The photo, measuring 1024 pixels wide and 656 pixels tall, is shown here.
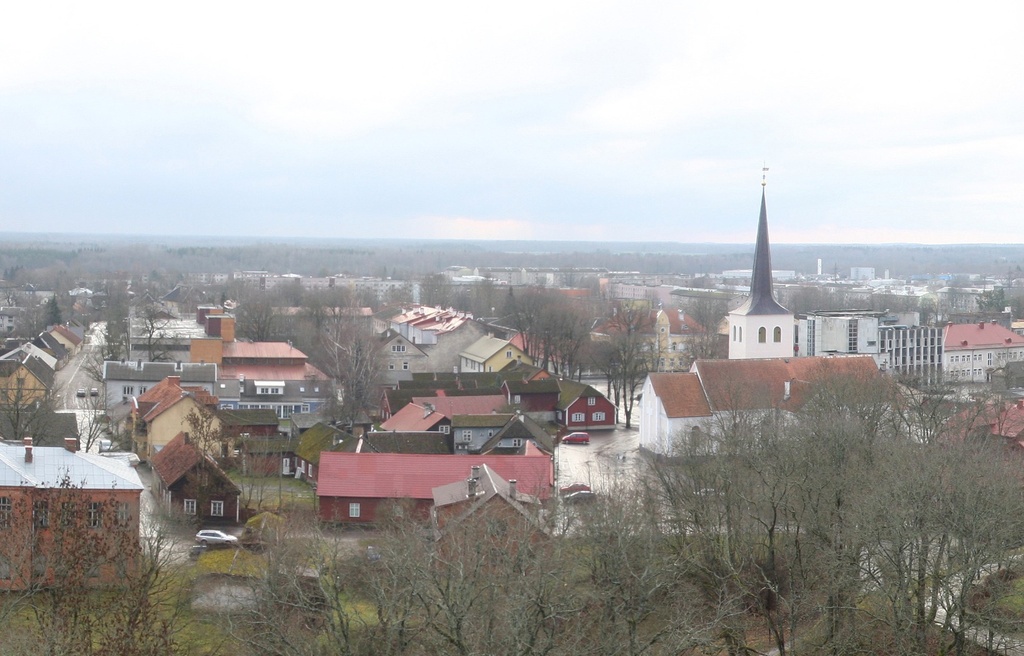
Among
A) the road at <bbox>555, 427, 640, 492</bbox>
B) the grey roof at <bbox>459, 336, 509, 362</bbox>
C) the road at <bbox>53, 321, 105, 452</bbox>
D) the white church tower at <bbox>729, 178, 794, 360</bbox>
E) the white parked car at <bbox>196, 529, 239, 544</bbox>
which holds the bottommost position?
the road at <bbox>555, 427, 640, 492</bbox>

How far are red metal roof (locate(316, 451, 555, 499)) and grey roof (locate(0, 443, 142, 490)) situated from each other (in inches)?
228

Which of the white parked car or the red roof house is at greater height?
the red roof house

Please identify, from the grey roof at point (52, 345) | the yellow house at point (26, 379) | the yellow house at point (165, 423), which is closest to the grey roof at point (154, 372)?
the yellow house at point (26, 379)

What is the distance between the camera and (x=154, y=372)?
146 ft

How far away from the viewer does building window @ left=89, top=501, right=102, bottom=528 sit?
20.2 m

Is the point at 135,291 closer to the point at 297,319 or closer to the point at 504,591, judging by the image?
the point at 297,319

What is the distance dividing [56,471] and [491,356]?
34.1m

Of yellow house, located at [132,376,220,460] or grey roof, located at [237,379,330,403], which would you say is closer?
yellow house, located at [132,376,220,460]

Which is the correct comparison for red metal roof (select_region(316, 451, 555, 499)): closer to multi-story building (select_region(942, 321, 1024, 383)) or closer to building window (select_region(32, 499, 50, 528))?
building window (select_region(32, 499, 50, 528))

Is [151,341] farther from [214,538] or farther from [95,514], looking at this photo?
[95,514]

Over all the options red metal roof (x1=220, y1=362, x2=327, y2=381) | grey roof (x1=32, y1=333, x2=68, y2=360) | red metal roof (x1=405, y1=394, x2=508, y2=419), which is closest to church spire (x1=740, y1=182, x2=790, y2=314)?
red metal roof (x1=405, y1=394, x2=508, y2=419)

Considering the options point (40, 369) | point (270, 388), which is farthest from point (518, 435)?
point (40, 369)

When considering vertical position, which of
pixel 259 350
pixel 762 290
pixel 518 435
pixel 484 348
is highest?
pixel 762 290

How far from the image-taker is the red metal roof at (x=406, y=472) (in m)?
28.4
